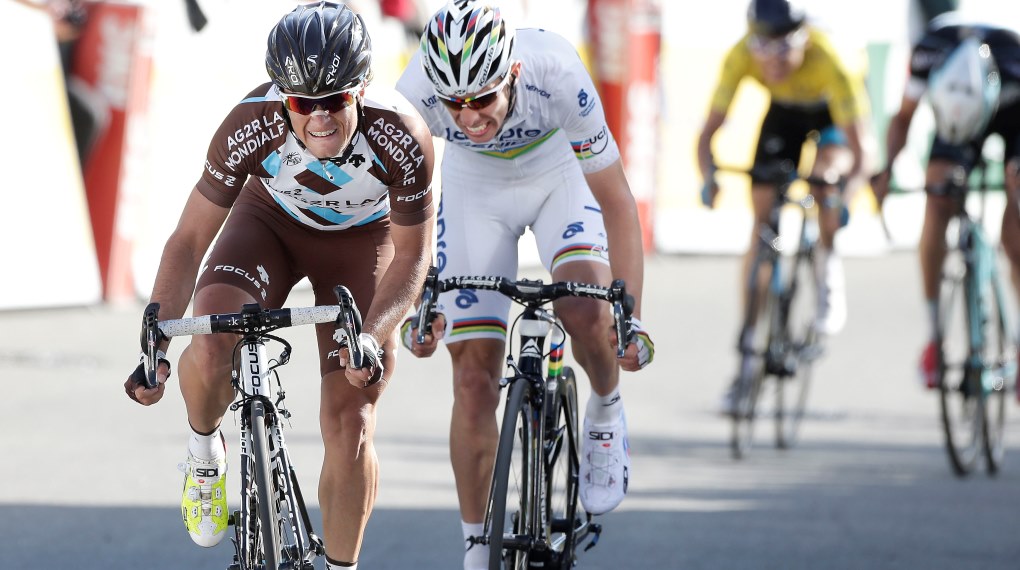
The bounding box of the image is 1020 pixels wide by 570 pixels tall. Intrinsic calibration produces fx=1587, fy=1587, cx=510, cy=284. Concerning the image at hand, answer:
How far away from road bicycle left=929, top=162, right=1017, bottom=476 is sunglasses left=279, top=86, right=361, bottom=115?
4.15 m

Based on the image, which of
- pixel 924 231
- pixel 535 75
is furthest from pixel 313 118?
pixel 924 231

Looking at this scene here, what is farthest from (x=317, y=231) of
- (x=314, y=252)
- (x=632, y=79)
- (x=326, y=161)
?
(x=632, y=79)

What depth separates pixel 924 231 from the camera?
26.1ft

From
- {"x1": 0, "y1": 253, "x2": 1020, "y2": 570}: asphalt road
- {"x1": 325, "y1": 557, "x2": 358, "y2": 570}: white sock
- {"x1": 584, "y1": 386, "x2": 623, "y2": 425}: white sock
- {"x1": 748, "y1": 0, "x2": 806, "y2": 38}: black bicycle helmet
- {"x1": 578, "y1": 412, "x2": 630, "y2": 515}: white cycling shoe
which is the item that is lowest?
{"x1": 0, "y1": 253, "x2": 1020, "y2": 570}: asphalt road

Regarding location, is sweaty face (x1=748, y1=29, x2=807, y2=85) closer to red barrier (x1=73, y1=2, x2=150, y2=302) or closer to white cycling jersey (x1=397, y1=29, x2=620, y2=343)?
white cycling jersey (x1=397, y1=29, x2=620, y2=343)

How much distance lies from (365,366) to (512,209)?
156 centimetres

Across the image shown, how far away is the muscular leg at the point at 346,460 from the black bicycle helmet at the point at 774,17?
3998mm

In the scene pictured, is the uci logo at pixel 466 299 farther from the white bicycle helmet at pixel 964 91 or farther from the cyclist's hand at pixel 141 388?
the white bicycle helmet at pixel 964 91

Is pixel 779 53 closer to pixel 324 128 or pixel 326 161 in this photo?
pixel 326 161

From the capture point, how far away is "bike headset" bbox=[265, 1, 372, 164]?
434 cm

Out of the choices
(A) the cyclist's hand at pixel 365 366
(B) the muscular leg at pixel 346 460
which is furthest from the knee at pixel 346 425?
(A) the cyclist's hand at pixel 365 366

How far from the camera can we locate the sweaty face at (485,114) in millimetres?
4875

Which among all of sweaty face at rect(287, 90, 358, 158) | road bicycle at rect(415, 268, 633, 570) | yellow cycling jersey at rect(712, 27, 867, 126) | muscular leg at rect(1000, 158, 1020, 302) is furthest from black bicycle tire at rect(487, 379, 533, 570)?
yellow cycling jersey at rect(712, 27, 867, 126)

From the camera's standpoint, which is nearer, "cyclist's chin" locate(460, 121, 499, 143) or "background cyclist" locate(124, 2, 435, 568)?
"background cyclist" locate(124, 2, 435, 568)
